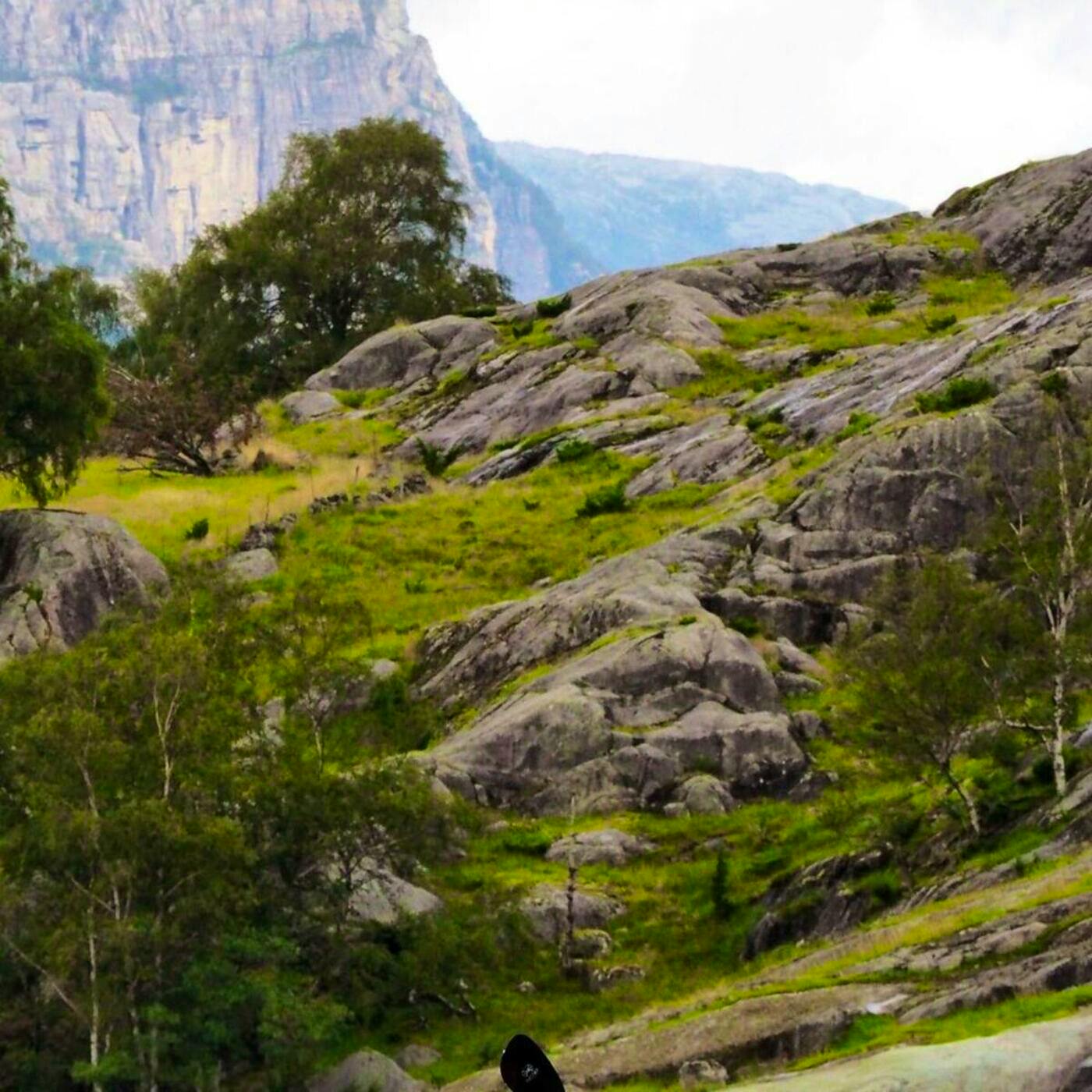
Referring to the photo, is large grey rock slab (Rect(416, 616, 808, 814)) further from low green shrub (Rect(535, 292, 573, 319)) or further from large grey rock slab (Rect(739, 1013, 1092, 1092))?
low green shrub (Rect(535, 292, 573, 319))

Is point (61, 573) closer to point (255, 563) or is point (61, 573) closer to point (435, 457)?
point (255, 563)

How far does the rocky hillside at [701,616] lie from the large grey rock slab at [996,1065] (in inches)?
1.5

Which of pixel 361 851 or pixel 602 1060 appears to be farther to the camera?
pixel 361 851

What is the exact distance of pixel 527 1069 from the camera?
24.3 ft

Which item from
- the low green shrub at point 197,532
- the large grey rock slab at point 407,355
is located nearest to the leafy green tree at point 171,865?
the low green shrub at point 197,532

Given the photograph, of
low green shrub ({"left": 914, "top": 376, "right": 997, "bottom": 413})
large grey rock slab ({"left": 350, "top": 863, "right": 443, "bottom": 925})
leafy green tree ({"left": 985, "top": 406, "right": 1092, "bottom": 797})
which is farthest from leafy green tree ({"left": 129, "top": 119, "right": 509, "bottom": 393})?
leafy green tree ({"left": 985, "top": 406, "right": 1092, "bottom": 797})

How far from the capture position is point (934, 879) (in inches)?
1214

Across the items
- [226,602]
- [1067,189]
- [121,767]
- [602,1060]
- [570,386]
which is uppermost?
[1067,189]

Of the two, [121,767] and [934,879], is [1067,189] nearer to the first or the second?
[934,879]

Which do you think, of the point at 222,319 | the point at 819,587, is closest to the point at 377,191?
the point at 222,319

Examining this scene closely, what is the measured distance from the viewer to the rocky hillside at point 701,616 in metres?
24.5

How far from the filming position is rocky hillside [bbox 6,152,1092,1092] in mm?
24453

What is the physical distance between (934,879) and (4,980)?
1631cm

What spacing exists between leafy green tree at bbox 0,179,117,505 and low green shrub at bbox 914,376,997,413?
24.9 meters
